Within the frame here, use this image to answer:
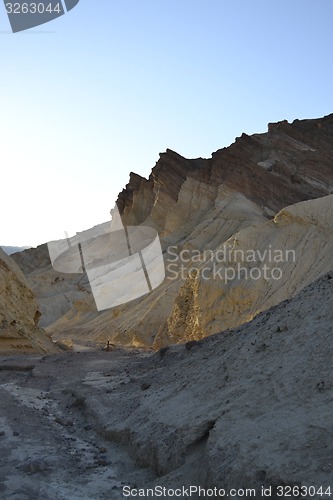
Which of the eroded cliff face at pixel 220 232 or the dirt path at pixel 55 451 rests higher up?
the eroded cliff face at pixel 220 232

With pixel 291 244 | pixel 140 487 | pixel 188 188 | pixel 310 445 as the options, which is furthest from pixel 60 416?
pixel 188 188

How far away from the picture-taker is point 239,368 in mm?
6246

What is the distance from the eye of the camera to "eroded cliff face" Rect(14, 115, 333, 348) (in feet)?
58.0

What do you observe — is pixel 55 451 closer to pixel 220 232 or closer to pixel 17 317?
pixel 17 317

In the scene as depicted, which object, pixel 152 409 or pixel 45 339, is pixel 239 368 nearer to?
pixel 152 409

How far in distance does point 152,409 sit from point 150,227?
38027 mm

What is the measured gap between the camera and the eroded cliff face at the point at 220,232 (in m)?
17.7

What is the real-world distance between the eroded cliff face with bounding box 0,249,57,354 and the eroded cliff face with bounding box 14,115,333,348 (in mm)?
5197

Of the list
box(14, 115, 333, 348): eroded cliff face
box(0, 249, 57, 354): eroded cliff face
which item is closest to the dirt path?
box(0, 249, 57, 354): eroded cliff face

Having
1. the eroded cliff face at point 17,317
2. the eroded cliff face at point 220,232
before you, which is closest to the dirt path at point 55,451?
the eroded cliff face at point 17,317

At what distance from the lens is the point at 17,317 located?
17750mm

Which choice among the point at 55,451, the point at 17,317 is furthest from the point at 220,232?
the point at 55,451

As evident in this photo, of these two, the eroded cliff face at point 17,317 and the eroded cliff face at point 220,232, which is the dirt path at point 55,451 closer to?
the eroded cliff face at point 17,317

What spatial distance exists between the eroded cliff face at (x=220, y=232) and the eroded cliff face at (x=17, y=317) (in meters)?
5.20
